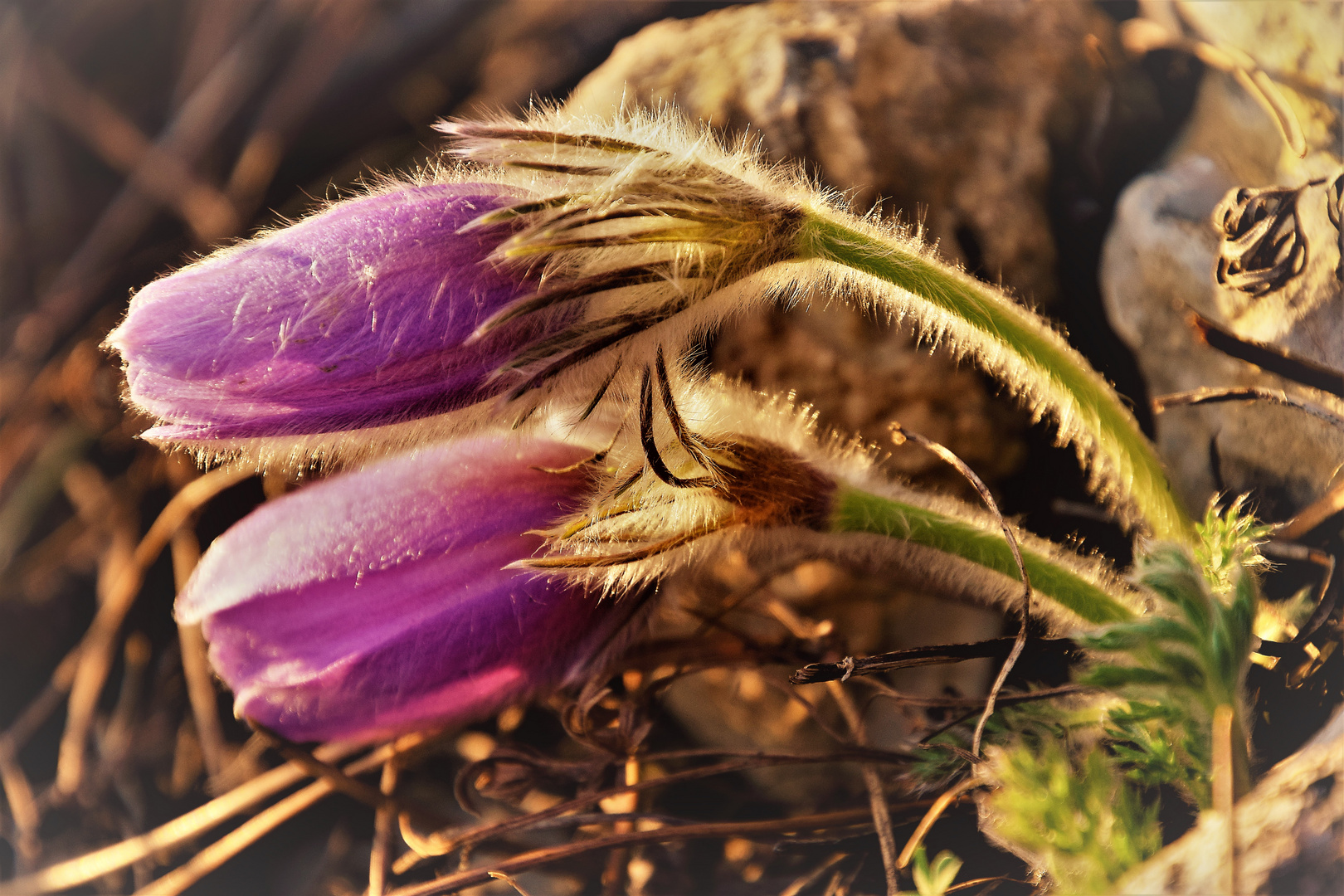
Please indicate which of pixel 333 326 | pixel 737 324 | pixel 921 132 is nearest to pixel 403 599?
pixel 333 326

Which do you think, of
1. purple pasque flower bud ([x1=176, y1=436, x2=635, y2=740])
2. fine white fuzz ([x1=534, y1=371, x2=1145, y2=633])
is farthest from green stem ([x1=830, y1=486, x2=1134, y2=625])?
purple pasque flower bud ([x1=176, y1=436, x2=635, y2=740])

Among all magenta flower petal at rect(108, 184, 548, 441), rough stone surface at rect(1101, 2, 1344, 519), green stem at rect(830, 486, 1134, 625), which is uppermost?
magenta flower petal at rect(108, 184, 548, 441)

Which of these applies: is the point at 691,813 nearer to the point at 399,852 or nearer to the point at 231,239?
the point at 399,852

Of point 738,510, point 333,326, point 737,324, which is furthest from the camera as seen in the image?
point 737,324

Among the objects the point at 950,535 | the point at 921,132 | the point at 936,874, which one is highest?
the point at 921,132

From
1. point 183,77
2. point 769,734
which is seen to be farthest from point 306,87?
point 769,734

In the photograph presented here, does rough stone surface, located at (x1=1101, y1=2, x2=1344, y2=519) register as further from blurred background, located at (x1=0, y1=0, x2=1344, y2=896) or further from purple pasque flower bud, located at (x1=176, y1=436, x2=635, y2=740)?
purple pasque flower bud, located at (x1=176, y1=436, x2=635, y2=740)

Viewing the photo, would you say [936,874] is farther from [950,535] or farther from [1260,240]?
[1260,240]
